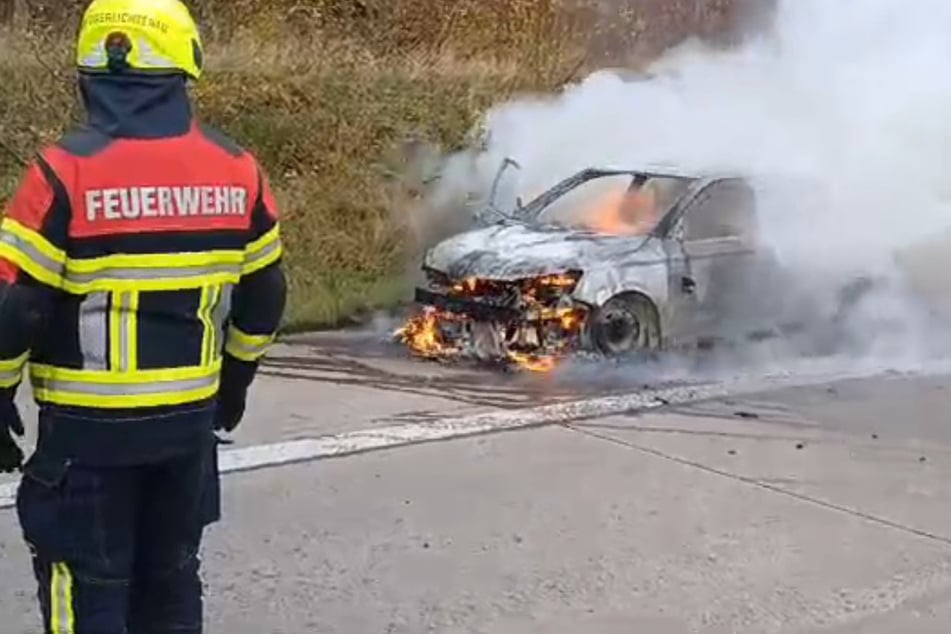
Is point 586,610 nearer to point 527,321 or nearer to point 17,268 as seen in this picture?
point 17,268

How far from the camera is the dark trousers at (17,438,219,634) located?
3.38 metres

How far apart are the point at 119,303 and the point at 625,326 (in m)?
6.86

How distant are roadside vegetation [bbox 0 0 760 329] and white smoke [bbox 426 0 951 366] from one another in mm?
1733

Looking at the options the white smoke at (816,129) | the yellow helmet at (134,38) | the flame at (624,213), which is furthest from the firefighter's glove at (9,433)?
the white smoke at (816,129)

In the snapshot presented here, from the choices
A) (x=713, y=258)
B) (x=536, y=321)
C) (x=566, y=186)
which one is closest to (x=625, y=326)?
(x=536, y=321)

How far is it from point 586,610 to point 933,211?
22.4ft

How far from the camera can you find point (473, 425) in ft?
26.4

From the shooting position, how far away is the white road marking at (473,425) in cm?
733

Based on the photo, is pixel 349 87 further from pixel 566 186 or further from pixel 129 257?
pixel 129 257

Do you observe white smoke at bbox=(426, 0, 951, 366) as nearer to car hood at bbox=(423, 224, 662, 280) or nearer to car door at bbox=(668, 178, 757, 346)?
car door at bbox=(668, 178, 757, 346)

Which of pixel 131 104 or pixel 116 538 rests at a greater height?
pixel 131 104

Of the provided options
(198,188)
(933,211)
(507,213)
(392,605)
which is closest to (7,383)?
(198,188)

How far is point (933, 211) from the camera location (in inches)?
439

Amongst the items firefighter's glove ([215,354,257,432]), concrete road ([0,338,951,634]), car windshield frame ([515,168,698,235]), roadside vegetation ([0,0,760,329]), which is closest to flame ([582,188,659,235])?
car windshield frame ([515,168,698,235])
